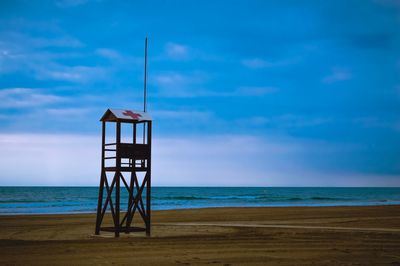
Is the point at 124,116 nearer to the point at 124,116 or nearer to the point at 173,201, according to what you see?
the point at 124,116

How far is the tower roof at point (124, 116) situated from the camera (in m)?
17.5

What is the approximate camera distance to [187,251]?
1343 centimetres

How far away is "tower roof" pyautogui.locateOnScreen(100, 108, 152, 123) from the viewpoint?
1753 centimetres

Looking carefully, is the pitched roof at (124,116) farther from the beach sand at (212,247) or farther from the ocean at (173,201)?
the ocean at (173,201)

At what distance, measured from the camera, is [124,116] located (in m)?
17.5

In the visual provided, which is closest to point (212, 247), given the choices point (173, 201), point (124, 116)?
point (124, 116)

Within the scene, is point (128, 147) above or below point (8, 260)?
above

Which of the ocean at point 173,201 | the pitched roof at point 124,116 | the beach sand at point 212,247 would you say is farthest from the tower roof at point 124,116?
→ the ocean at point 173,201

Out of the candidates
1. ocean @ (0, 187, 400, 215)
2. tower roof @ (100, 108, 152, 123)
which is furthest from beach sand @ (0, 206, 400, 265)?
ocean @ (0, 187, 400, 215)

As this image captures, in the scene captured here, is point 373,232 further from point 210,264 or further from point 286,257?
point 210,264

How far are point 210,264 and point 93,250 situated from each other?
3873 millimetres

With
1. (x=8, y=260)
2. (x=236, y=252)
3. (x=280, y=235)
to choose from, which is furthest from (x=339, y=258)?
(x=8, y=260)

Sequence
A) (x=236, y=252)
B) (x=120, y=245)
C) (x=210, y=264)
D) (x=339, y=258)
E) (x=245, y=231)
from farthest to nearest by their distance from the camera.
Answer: (x=245, y=231)
(x=120, y=245)
(x=236, y=252)
(x=339, y=258)
(x=210, y=264)

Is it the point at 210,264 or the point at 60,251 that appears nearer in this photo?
the point at 210,264
